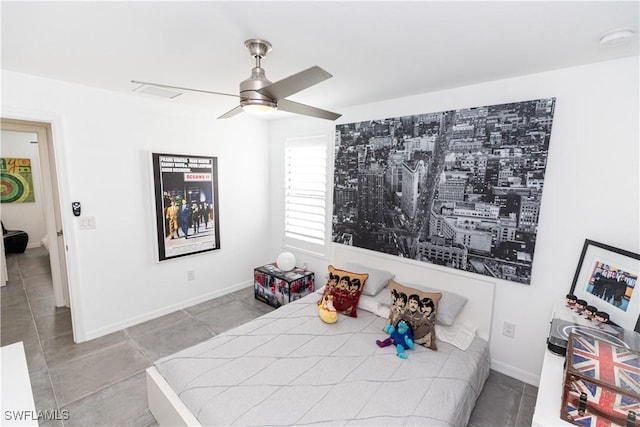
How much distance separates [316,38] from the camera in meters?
1.63

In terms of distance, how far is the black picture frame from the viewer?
1753mm

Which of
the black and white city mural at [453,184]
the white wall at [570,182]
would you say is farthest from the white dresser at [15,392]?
the white wall at [570,182]

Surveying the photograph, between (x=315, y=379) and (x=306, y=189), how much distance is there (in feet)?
7.94

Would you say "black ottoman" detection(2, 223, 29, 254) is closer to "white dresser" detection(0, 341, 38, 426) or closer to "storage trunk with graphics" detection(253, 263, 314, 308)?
"storage trunk with graphics" detection(253, 263, 314, 308)

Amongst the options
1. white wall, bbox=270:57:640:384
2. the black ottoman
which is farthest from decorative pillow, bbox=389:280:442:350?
the black ottoman

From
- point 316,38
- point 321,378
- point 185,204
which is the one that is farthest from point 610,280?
point 185,204

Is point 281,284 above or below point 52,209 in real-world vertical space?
below

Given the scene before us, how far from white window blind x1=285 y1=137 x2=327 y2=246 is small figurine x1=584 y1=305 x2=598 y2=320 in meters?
2.49

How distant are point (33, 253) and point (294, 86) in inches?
275

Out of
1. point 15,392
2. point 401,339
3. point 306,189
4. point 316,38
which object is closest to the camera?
point 15,392

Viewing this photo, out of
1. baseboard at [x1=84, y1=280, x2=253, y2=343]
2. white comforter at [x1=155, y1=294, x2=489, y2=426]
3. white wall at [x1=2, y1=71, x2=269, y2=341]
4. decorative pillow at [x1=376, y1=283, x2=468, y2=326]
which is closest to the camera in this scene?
white comforter at [x1=155, y1=294, x2=489, y2=426]

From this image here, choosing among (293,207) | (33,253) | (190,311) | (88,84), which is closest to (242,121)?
(293,207)

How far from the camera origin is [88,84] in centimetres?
258

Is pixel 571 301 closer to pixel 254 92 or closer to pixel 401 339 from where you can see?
pixel 401 339
